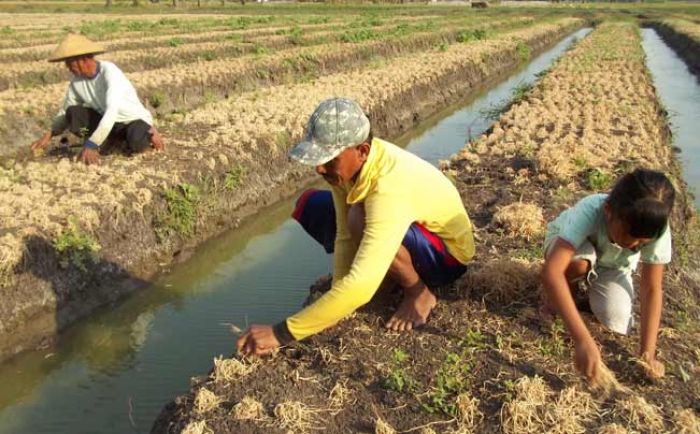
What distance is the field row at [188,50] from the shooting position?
41.3ft

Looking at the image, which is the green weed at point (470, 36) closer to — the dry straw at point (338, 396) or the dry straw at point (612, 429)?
the dry straw at point (338, 396)

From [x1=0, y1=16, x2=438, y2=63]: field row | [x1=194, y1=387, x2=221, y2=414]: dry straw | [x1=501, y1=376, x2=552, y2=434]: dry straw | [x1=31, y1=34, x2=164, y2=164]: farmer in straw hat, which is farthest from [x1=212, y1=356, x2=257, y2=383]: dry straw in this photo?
[x1=0, y1=16, x2=438, y2=63]: field row

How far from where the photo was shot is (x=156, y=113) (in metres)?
11.2

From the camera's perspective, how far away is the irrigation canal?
13.4 feet

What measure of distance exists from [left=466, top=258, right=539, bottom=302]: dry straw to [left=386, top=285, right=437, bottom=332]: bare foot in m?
0.37

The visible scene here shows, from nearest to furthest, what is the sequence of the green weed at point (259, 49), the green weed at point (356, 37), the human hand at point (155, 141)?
the human hand at point (155, 141) → the green weed at point (259, 49) → the green weed at point (356, 37)

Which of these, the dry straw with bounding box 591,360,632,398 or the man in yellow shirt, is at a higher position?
the man in yellow shirt

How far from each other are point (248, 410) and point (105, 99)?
4.72 metres

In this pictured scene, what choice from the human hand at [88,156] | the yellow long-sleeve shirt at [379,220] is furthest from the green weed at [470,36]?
the yellow long-sleeve shirt at [379,220]

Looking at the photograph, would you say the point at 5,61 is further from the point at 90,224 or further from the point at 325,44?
the point at 90,224

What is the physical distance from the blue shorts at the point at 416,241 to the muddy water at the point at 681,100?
4.85 metres

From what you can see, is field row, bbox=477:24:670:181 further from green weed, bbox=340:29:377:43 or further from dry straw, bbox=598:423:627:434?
green weed, bbox=340:29:377:43

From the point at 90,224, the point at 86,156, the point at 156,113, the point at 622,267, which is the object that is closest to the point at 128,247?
the point at 90,224

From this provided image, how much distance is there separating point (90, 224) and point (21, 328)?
1.02 metres
